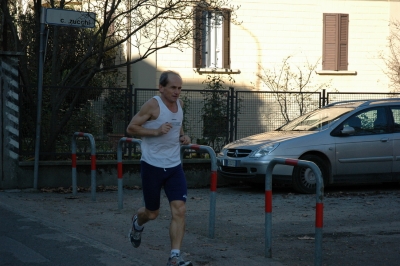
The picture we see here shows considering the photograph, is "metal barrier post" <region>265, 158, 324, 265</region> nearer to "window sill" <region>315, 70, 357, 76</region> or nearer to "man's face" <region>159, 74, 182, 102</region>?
"man's face" <region>159, 74, 182, 102</region>

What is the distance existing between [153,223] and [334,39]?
1468 centimetres

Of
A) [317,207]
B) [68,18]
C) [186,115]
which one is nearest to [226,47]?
[186,115]

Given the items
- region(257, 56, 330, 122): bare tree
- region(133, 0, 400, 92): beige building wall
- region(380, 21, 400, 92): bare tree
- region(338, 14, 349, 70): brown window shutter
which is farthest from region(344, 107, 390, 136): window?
region(380, 21, 400, 92): bare tree

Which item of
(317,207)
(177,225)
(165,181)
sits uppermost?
(165,181)

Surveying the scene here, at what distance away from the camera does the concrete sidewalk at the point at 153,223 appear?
24.1ft

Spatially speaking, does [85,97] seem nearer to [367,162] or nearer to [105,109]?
[105,109]

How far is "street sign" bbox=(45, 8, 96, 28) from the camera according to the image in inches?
481

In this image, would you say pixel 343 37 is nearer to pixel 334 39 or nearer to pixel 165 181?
pixel 334 39

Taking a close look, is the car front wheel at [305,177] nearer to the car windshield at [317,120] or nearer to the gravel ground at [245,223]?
the gravel ground at [245,223]

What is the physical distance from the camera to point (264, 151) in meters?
12.6

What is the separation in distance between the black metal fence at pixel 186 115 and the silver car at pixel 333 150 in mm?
1543

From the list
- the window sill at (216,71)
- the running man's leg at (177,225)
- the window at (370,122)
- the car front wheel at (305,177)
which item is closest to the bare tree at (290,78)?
the window sill at (216,71)

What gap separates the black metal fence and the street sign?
1.67m

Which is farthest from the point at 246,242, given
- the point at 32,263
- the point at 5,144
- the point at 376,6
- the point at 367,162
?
the point at 376,6
